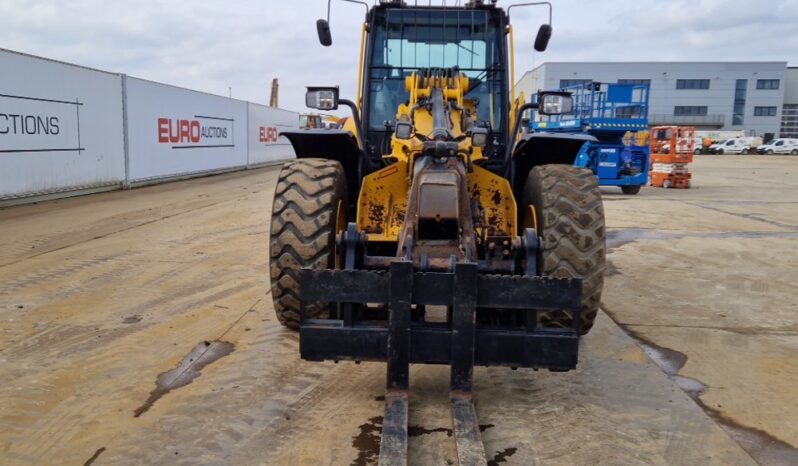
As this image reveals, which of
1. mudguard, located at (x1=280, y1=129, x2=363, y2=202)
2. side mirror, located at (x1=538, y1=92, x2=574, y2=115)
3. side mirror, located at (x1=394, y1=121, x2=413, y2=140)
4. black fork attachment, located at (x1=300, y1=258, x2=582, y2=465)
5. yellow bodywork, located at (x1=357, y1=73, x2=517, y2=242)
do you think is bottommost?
black fork attachment, located at (x1=300, y1=258, x2=582, y2=465)

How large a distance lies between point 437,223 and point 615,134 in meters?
16.4

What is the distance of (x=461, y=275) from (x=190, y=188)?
1608 centimetres

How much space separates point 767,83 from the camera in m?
68.3

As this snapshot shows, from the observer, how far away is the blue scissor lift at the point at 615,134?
1841 cm

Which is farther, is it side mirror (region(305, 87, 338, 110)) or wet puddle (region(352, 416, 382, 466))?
side mirror (region(305, 87, 338, 110))

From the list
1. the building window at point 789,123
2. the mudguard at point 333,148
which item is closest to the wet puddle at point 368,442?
the mudguard at point 333,148

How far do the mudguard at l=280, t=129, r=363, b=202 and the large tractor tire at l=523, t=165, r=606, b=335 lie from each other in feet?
5.42

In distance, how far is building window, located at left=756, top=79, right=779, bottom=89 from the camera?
2685 inches

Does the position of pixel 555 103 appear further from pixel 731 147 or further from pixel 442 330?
pixel 731 147

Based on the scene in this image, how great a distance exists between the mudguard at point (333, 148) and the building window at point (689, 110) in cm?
7041

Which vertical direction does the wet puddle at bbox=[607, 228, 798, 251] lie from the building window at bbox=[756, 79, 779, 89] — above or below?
below

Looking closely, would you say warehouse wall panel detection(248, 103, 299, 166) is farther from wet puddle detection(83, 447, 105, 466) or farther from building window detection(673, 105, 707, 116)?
building window detection(673, 105, 707, 116)

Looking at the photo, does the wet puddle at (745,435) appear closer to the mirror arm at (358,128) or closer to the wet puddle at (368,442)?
the wet puddle at (368,442)

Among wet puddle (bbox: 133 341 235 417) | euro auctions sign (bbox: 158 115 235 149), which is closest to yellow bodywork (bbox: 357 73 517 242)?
wet puddle (bbox: 133 341 235 417)
